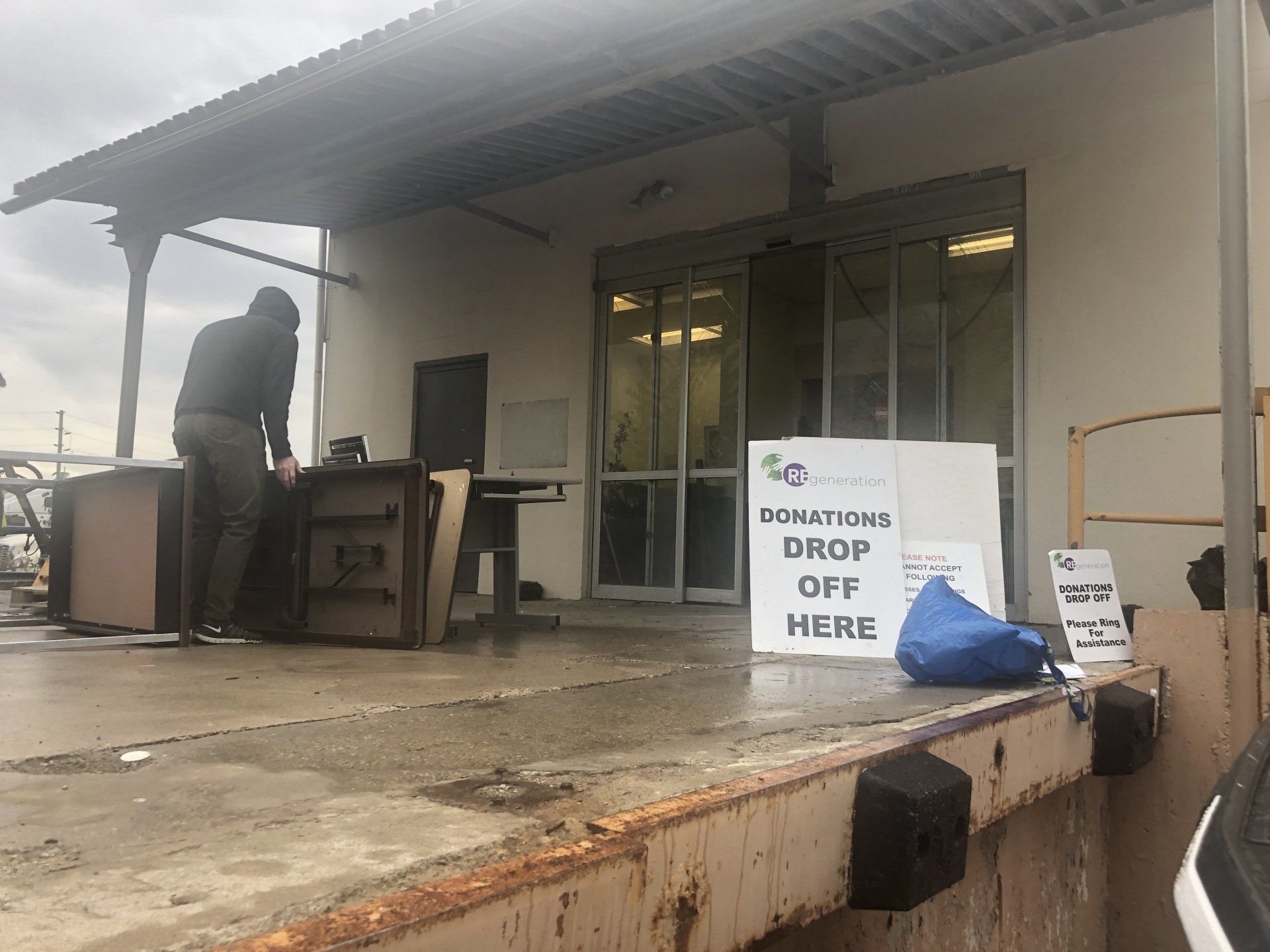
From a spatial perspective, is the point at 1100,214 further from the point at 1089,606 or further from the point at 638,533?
the point at 638,533

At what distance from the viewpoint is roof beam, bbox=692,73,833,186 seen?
569 centimetres

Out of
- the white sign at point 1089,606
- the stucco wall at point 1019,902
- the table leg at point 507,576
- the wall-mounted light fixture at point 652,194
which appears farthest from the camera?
the wall-mounted light fixture at point 652,194

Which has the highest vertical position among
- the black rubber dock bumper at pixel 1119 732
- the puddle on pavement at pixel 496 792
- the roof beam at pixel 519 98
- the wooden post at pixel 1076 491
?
the roof beam at pixel 519 98

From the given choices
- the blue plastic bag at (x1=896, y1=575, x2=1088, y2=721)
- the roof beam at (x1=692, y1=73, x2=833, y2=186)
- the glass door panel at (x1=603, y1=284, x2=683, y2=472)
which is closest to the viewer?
the blue plastic bag at (x1=896, y1=575, x2=1088, y2=721)

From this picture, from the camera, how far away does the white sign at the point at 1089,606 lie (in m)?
3.50

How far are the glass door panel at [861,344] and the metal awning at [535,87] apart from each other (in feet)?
3.92

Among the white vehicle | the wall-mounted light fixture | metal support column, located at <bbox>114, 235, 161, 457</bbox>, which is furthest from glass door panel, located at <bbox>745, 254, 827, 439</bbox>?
the white vehicle

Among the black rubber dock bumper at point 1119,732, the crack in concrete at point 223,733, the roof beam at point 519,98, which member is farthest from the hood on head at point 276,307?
the black rubber dock bumper at point 1119,732

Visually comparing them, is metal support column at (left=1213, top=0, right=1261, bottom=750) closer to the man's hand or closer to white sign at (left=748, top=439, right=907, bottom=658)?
white sign at (left=748, top=439, right=907, bottom=658)

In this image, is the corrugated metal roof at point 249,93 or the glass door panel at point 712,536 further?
the glass door panel at point 712,536

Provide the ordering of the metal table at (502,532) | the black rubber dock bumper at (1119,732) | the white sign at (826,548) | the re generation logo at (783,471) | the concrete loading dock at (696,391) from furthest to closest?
the metal table at (502,532)
the re generation logo at (783,471)
the white sign at (826,548)
the black rubber dock bumper at (1119,732)
the concrete loading dock at (696,391)

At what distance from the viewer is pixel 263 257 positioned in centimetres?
923

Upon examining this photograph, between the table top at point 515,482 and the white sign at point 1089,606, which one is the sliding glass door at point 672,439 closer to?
the table top at point 515,482

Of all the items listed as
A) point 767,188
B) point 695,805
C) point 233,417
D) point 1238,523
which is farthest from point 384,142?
point 695,805
